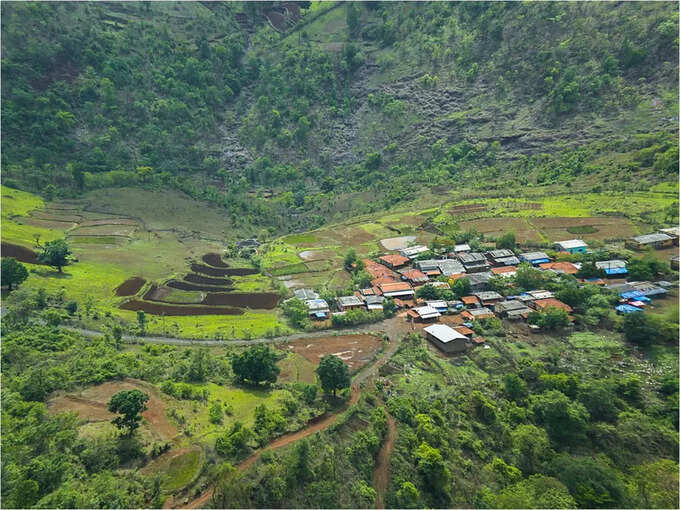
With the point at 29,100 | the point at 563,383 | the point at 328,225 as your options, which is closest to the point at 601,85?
the point at 328,225

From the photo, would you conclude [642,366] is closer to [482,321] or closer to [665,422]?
[665,422]

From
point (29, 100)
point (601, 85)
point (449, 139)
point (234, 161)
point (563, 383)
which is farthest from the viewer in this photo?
point (234, 161)

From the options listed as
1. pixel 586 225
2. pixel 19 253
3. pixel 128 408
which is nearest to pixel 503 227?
pixel 586 225

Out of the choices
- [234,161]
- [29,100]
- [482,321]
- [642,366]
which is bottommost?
[642,366]

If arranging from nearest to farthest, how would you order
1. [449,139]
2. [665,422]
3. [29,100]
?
[665,422] → [29,100] → [449,139]

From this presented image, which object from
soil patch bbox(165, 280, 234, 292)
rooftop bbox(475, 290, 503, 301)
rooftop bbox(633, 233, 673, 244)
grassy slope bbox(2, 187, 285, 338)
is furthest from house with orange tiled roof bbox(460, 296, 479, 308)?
soil patch bbox(165, 280, 234, 292)

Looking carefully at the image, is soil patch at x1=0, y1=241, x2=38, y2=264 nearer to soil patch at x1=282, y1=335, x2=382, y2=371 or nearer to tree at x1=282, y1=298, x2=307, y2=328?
tree at x1=282, y1=298, x2=307, y2=328
